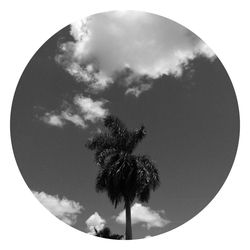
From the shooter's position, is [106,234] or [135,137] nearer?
[106,234]

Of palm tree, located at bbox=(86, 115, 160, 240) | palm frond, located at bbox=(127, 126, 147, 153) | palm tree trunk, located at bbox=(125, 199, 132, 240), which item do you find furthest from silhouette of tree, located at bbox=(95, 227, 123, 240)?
palm frond, located at bbox=(127, 126, 147, 153)

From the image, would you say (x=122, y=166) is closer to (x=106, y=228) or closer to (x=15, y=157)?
(x=106, y=228)

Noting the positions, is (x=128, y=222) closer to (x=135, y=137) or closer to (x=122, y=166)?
(x=122, y=166)

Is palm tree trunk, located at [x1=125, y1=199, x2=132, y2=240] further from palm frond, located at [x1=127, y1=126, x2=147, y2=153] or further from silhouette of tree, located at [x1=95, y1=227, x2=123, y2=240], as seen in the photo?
palm frond, located at [x1=127, y1=126, x2=147, y2=153]

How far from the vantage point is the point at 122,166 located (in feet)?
60.1

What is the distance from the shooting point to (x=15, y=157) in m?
12.9

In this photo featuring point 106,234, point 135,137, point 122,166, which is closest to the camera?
point 106,234

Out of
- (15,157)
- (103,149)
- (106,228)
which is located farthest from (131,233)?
(15,157)

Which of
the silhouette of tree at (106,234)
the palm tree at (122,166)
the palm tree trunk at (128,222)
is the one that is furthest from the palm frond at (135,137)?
the silhouette of tree at (106,234)

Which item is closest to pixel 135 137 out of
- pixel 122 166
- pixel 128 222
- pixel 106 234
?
pixel 122 166

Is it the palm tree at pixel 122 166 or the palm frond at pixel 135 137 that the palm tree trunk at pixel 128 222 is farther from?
the palm frond at pixel 135 137

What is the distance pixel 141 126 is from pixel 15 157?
5.31 metres

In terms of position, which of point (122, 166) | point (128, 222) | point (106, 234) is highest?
point (122, 166)

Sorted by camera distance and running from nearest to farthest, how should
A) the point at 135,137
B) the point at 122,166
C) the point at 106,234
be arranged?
the point at 106,234
the point at 135,137
the point at 122,166
